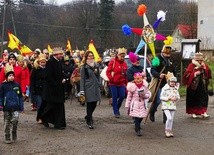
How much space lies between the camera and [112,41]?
236 ft

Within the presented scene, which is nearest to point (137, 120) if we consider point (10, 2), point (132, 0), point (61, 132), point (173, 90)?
point (173, 90)

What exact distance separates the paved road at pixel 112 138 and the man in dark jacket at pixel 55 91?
12.1 inches

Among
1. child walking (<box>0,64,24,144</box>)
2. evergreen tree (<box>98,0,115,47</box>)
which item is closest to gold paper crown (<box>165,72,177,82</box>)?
child walking (<box>0,64,24,144</box>)

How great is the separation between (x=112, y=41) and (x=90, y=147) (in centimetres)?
6404

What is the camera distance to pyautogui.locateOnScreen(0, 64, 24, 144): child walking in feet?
28.3

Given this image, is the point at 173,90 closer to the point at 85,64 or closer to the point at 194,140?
the point at 194,140

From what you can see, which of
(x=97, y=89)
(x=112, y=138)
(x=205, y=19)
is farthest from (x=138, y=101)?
(x=205, y=19)

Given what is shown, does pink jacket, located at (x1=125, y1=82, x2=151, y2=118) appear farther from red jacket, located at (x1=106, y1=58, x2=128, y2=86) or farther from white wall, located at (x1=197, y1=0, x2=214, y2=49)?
white wall, located at (x1=197, y1=0, x2=214, y2=49)

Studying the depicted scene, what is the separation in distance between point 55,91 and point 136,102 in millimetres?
1837

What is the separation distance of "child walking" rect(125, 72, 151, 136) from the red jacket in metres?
2.19

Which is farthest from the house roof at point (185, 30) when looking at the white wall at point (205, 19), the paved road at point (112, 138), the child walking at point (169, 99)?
the child walking at point (169, 99)

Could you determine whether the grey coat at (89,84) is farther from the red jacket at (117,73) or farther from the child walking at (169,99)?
the child walking at (169,99)

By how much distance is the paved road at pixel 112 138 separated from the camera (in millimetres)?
8016

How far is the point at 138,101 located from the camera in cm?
942
